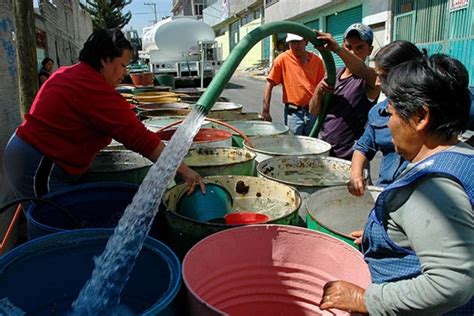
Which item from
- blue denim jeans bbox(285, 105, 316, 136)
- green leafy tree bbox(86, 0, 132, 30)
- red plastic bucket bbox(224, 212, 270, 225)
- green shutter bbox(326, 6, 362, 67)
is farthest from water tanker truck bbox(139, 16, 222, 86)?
green leafy tree bbox(86, 0, 132, 30)

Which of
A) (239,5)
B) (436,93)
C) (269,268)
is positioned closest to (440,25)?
(269,268)

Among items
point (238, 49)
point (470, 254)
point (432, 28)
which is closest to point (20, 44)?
point (238, 49)

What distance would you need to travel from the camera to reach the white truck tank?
47.0 feet

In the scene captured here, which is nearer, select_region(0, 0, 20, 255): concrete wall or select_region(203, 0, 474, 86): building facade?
select_region(0, 0, 20, 255): concrete wall

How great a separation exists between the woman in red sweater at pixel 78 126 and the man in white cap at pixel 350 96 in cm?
133

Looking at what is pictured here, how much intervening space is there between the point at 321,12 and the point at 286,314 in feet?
64.5

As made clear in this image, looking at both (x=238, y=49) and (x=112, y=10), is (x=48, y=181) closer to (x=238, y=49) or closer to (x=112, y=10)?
(x=238, y=49)

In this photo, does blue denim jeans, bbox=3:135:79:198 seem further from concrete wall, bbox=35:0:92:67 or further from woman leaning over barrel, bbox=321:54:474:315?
concrete wall, bbox=35:0:92:67

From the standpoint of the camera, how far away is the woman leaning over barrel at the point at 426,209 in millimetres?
1012

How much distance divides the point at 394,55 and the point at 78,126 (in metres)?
1.57

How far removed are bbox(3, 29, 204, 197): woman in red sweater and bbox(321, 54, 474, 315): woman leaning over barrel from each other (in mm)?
1032

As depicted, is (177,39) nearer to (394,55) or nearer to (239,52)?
(239,52)

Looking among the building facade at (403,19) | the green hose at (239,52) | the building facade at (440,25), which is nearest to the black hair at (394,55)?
the green hose at (239,52)

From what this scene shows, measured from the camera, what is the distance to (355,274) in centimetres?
149
